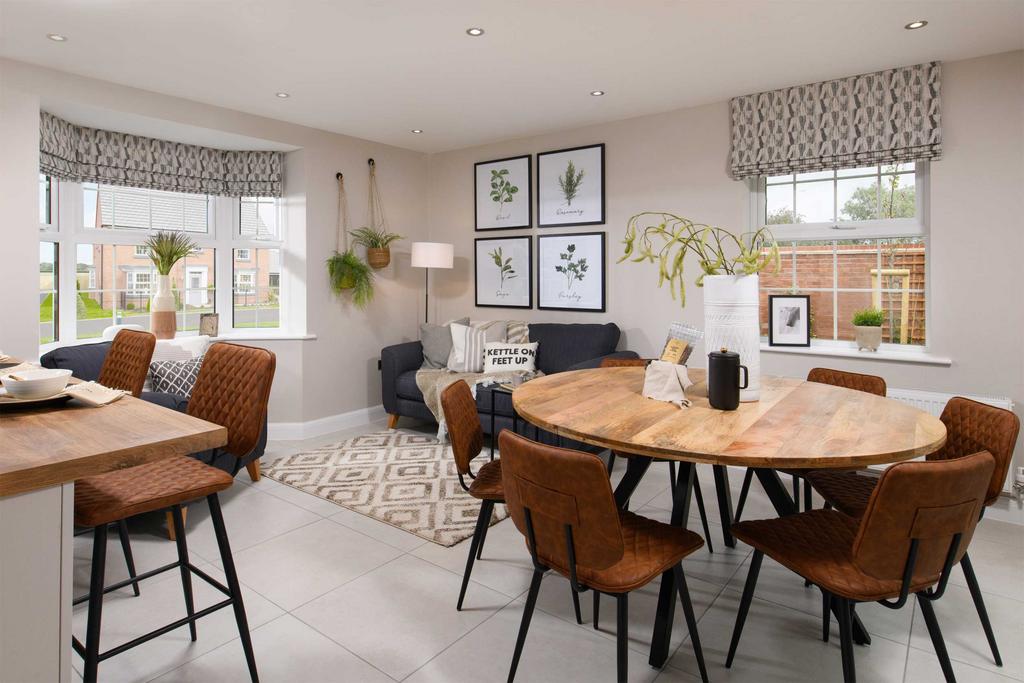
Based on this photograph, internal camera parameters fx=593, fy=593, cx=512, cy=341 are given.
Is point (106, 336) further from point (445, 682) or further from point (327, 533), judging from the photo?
point (445, 682)

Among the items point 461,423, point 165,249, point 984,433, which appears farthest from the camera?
point 165,249

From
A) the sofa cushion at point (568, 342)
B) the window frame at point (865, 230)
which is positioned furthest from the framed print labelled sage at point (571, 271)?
the window frame at point (865, 230)

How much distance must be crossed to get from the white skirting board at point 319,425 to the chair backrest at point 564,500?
362 centimetres

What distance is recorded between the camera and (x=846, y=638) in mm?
1552

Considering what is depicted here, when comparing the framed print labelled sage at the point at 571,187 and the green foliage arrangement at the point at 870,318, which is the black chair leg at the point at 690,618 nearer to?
the green foliage arrangement at the point at 870,318

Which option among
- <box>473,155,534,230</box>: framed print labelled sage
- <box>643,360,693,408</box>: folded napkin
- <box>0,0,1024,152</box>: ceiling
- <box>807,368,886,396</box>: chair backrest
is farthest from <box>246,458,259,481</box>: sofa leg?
<box>807,368,886,396</box>: chair backrest

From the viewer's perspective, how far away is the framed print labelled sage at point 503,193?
5.12m

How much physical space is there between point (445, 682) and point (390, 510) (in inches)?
57.6

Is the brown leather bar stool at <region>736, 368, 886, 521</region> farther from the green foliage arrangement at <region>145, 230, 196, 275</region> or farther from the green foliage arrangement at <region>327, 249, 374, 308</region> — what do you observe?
the green foliage arrangement at <region>145, 230, 196, 275</region>

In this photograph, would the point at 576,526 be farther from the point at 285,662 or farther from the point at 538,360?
the point at 538,360

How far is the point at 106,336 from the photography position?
4051 millimetres

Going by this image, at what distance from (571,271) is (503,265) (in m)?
0.71

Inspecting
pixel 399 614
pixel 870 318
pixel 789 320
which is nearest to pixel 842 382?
pixel 870 318

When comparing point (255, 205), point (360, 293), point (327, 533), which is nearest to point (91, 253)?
point (255, 205)
